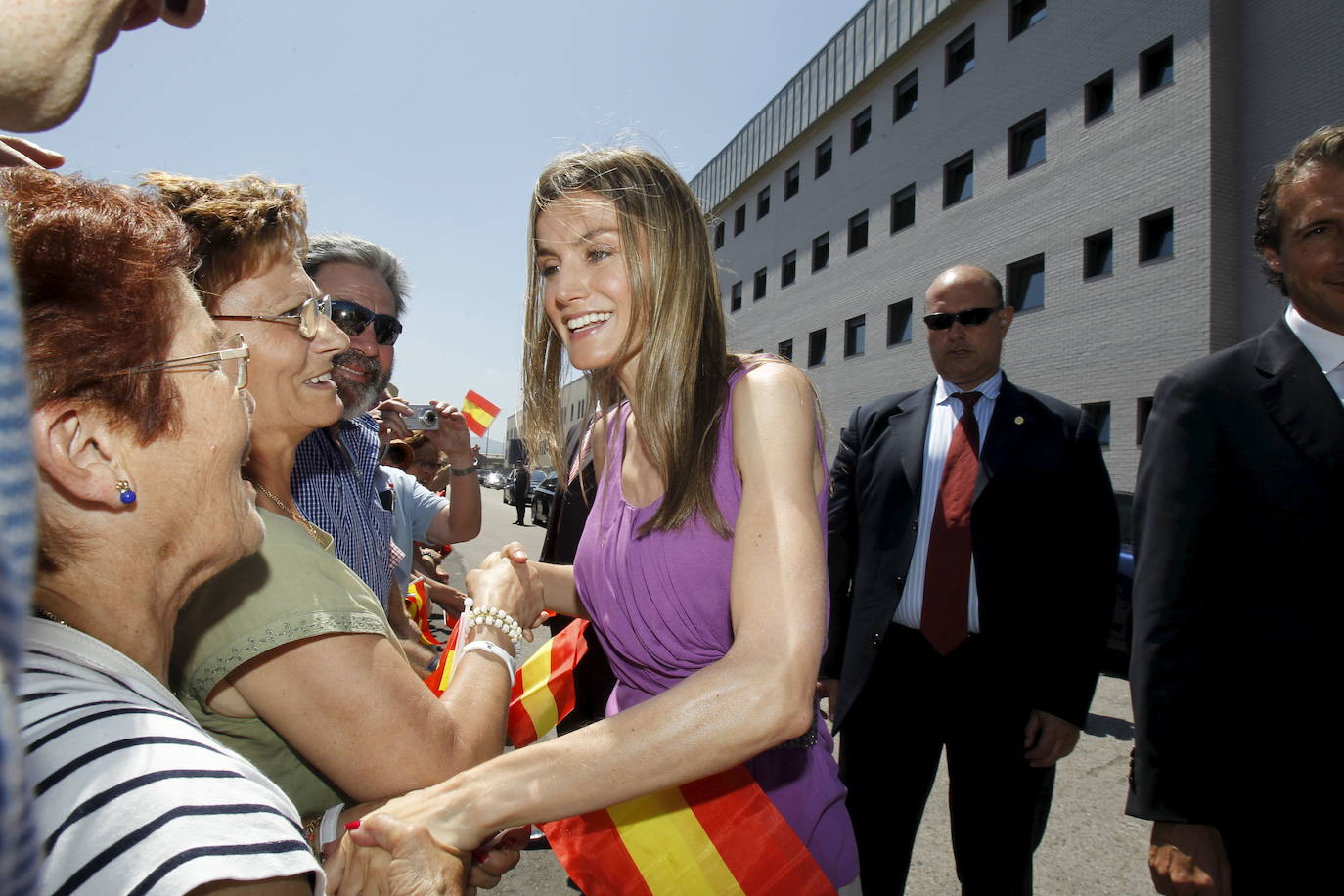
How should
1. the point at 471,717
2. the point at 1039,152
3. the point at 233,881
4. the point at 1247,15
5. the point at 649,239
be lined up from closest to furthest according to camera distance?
the point at 233,881 < the point at 471,717 < the point at 649,239 < the point at 1247,15 < the point at 1039,152

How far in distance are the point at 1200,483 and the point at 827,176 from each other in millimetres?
27102

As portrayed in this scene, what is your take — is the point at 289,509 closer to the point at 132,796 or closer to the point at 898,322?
the point at 132,796

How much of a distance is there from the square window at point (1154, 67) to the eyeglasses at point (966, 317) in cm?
1645

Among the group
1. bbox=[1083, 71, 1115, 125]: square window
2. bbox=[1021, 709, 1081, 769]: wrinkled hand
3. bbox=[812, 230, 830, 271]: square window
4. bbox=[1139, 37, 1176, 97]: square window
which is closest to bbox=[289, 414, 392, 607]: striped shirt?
bbox=[1021, 709, 1081, 769]: wrinkled hand

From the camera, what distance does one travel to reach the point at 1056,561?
2.78 m

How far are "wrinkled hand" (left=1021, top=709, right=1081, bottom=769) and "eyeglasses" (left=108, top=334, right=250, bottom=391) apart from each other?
8.49 ft

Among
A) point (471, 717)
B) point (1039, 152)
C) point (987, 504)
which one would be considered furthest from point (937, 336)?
point (1039, 152)

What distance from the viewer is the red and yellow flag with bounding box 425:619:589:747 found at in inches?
71.0

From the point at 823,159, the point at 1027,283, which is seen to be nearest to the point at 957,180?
the point at 1027,283

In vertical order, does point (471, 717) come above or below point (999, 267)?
below

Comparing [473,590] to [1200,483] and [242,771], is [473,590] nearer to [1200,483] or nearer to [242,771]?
[242,771]

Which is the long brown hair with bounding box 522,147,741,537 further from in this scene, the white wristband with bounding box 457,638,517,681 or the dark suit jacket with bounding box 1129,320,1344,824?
the dark suit jacket with bounding box 1129,320,1344,824

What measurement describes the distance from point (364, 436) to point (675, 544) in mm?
1610

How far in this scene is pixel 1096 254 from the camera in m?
17.3
